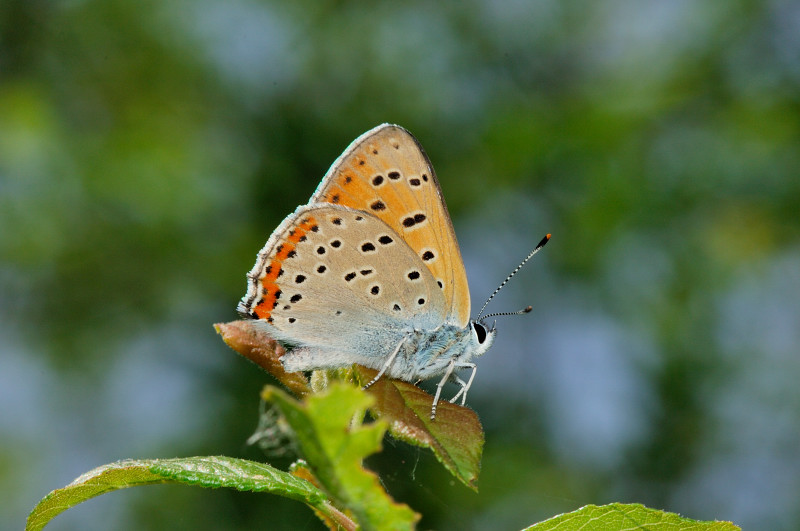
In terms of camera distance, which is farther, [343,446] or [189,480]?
[189,480]

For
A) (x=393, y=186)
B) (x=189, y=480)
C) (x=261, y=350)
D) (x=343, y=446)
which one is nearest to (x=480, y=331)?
(x=393, y=186)

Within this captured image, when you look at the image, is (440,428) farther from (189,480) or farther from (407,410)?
(189,480)

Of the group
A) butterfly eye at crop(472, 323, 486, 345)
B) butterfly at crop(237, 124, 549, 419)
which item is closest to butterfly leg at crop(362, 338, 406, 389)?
butterfly at crop(237, 124, 549, 419)

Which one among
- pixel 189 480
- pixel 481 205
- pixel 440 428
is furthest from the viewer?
pixel 481 205

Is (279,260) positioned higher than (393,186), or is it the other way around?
(393,186)

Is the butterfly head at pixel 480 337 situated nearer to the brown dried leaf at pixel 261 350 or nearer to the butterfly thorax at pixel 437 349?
the butterfly thorax at pixel 437 349

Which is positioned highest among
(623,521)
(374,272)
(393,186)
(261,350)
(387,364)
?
(393,186)

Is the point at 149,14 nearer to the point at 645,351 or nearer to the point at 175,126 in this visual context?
the point at 175,126
